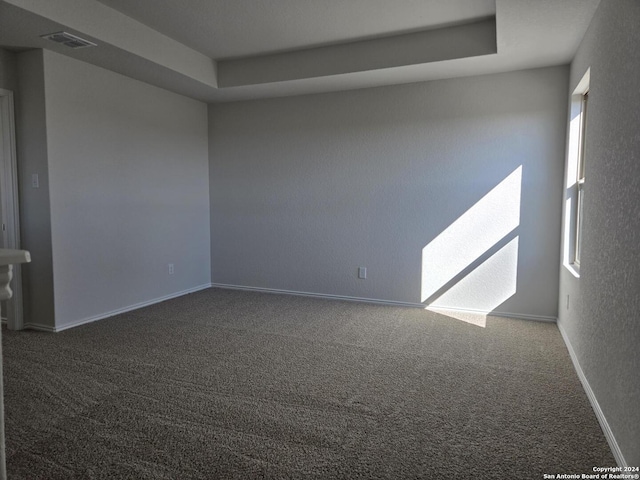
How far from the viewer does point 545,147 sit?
13.1 feet

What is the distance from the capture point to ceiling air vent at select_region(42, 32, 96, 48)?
3154mm

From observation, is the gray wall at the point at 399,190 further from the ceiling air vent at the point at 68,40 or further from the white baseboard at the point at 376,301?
the ceiling air vent at the point at 68,40

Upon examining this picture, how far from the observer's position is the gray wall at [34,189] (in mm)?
3521

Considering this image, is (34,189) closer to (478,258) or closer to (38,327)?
(38,327)

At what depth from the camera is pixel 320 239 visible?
16.3 ft

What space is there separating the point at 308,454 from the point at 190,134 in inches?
164

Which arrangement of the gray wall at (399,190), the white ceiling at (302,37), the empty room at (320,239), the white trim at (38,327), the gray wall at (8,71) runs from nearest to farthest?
the empty room at (320,239), the white ceiling at (302,37), the gray wall at (8,71), the white trim at (38,327), the gray wall at (399,190)

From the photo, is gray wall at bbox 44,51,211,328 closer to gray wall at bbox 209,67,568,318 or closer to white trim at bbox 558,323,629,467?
gray wall at bbox 209,67,568,318

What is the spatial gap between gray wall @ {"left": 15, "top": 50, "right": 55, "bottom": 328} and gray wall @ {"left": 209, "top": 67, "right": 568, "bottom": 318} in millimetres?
2109

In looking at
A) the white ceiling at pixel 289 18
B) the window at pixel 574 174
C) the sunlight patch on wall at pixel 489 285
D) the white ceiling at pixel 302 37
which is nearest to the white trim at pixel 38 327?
the white ceiling at pixel 302 37

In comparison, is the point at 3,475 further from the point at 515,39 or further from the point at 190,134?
the point at 190,134

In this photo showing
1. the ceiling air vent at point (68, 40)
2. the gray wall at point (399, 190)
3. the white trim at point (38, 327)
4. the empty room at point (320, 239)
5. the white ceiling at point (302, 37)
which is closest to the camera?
the empty room at point (320, 239)

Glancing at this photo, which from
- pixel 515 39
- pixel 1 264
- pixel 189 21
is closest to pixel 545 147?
pixel 515 39

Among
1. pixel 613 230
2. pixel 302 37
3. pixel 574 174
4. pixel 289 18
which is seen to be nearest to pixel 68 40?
pixel 289 18
